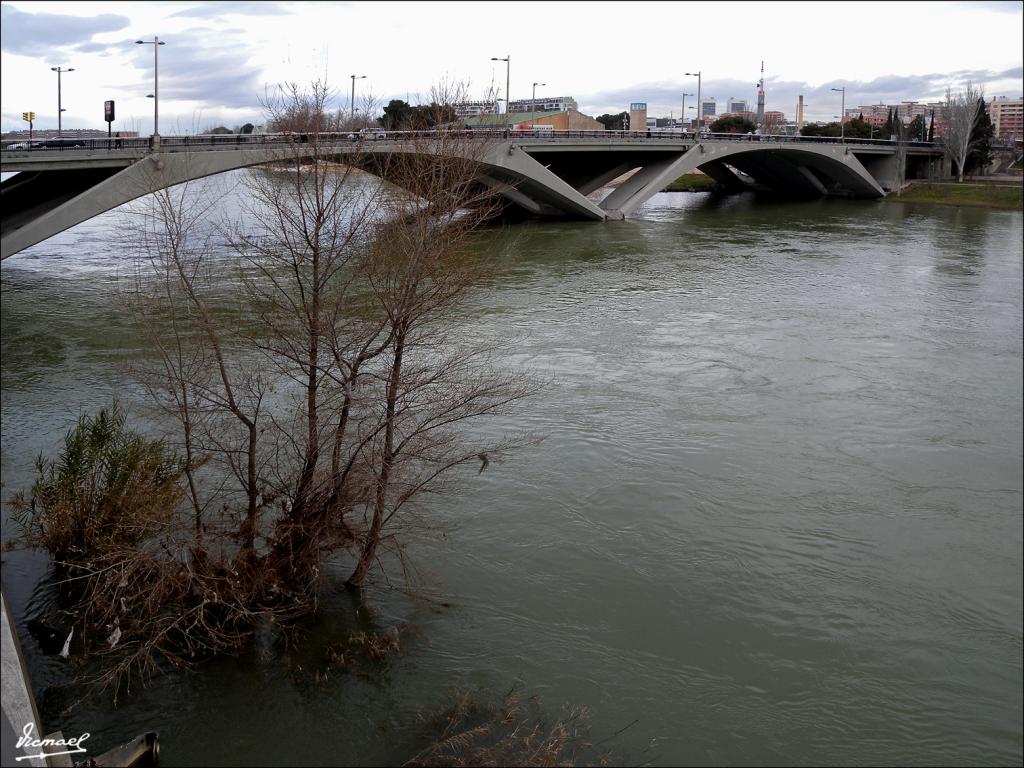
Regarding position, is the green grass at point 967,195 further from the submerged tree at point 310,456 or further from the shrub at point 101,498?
the shrub at point 101,498

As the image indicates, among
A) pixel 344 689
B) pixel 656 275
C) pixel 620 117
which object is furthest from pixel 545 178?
pixel 620 117

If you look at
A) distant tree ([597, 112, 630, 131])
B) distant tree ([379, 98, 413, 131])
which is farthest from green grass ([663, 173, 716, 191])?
distant tree ([379, 98, 413, 131])

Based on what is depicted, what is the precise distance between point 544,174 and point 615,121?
47.8 m

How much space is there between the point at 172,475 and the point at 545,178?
25553 mm

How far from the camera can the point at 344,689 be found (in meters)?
7.22

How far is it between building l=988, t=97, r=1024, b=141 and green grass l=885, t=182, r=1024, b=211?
11192mm

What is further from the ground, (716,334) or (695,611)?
(716,334)

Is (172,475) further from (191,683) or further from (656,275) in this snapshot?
(656,275)

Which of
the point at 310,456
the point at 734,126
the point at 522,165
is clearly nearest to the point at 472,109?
the point at 310,456

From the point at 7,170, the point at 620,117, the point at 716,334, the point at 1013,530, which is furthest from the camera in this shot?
the point at 620,117

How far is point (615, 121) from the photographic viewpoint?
255ft

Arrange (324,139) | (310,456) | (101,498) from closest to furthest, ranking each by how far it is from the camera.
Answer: (310,456), (101,498), (324,139)

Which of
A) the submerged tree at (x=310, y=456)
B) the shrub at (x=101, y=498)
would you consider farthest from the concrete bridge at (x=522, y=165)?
the shrub at (x=101, y=498)

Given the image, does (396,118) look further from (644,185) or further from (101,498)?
(101,498)
